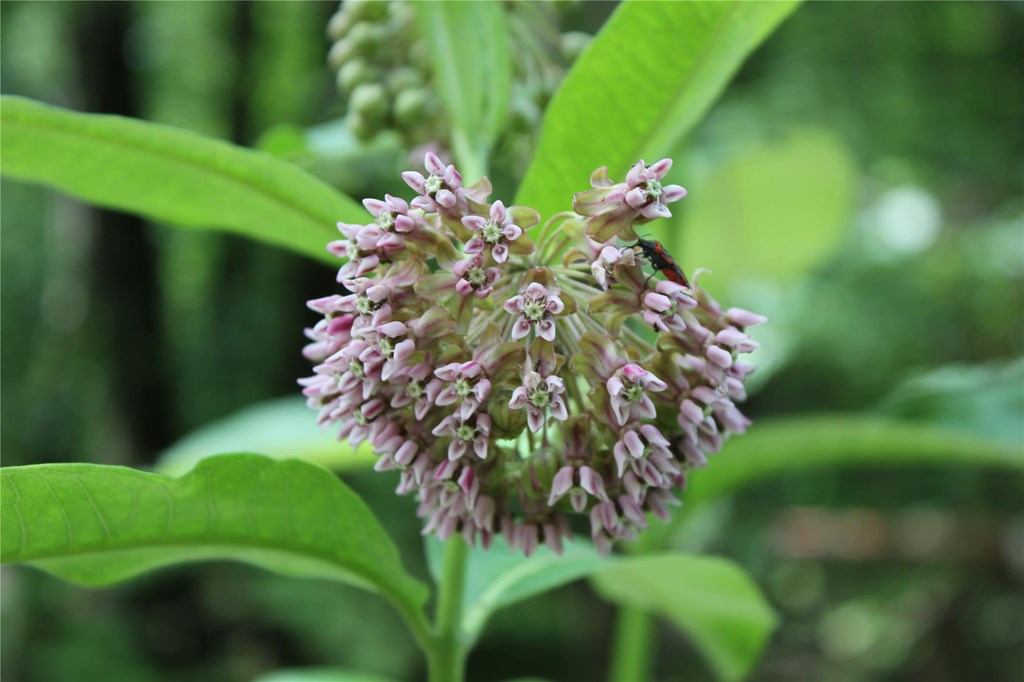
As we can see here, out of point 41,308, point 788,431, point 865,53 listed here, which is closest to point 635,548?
point 788,431

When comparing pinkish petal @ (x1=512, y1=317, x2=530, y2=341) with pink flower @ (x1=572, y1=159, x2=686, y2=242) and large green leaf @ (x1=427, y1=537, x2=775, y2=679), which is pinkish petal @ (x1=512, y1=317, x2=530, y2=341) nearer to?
pink flower @ (x1=572, y1=159, x2=686, y2=242)

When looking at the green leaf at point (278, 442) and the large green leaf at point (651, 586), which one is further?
the green leaf at point (278, 442)

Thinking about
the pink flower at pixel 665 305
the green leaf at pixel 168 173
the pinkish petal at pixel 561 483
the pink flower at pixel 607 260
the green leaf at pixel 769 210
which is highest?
the green leaf at pixel 769 210

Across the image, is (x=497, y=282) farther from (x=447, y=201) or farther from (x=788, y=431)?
(x=788, y=431)

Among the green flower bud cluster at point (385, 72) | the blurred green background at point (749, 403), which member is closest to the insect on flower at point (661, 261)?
the green flower bud cluster at point (385, 72)

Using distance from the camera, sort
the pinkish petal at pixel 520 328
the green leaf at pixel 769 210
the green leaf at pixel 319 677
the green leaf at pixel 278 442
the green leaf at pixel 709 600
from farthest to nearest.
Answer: the green leaf at pixel 769 210 → the green leaf at pixel 278 442 → the green leaf at pixel 319 677 → the green leaf at pixel 709 600 → the pinkish petal at pixel 520 328

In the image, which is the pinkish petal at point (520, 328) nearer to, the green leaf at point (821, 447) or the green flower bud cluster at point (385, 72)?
the green flower bud cluster at point (385, 72)

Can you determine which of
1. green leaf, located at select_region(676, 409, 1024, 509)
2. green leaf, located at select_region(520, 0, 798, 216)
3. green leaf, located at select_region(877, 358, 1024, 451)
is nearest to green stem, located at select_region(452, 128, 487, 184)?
green leaf, located at select_region(520, 0, 798, 216)
